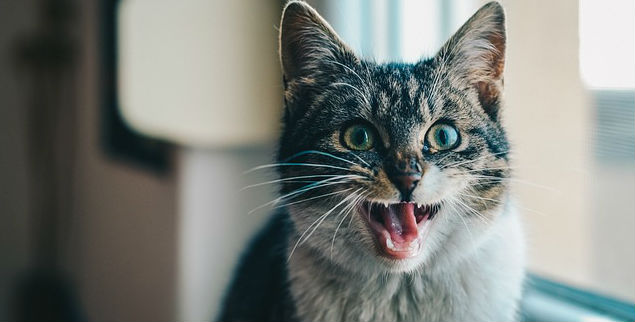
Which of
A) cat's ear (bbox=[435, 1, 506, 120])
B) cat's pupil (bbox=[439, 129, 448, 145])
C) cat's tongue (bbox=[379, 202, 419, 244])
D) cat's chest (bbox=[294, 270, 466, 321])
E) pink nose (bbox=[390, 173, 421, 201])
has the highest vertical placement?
cat's ear (bbox=[435, 1, 506, 120])

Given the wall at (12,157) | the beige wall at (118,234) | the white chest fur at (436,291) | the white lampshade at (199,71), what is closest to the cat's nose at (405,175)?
the white chest fur at (436,291)

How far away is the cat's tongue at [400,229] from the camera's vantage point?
21.1 inches

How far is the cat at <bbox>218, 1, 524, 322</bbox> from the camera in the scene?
1.80 feet

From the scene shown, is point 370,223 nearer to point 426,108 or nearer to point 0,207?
point 426,108

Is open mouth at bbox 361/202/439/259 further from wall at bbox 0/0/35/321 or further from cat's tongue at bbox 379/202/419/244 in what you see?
wall at bbox 0/0/35/321

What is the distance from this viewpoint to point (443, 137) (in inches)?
22.5

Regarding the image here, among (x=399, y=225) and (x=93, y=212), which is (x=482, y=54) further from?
(x=93, y=212)

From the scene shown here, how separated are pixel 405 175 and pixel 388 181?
0.02 meters

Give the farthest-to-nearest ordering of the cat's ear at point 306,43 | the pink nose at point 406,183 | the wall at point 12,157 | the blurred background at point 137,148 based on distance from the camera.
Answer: the wall at point 12,157
the blurred background at point 137,148
the cat's ear at point 306,43
the pink nose at point 406,183

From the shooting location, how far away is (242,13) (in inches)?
42.7

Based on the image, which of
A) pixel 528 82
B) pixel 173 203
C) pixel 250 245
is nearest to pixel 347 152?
pixel 528 82

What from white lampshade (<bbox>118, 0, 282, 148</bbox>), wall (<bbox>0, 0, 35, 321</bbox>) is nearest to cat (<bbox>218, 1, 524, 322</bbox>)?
white lampshade (<bbox>118, 0, 282, 148</bbox>)

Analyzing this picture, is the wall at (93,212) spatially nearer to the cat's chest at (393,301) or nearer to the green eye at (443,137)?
the cat's chest at (393,301)

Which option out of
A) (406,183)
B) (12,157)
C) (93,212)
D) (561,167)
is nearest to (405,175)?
(406,183)
